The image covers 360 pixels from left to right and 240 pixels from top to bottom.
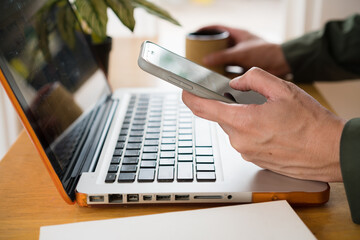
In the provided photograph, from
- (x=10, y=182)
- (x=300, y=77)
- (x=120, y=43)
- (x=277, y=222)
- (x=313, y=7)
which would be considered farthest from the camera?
(x=313, y=7)

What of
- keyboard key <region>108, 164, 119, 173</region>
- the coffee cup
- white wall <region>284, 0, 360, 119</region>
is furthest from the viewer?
white wall <region>284, 0, 360, 119</region>

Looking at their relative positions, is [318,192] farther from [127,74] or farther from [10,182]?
[127,74]

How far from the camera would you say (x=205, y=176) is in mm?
508

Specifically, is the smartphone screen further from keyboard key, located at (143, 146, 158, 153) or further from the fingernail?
the fingernail

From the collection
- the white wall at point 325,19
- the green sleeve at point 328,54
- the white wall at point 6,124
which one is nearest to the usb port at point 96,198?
the green sleeve at point 328,54

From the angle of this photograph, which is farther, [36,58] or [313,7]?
[313,7]

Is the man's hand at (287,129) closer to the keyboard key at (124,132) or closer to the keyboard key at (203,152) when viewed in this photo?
the keyboard key at (203,152)

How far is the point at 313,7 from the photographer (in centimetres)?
172

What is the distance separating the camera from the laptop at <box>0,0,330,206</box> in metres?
0.48

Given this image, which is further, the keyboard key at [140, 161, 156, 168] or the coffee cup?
the coffee cup

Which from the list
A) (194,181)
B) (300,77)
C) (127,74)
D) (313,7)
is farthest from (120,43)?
(313,7)

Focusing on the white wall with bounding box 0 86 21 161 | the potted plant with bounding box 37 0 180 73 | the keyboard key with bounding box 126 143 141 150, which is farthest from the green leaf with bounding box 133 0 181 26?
the white wall with bounding box 0 86 21 161

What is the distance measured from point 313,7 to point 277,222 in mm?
1497

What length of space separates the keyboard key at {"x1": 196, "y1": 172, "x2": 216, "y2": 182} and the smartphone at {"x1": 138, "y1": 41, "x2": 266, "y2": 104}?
10cm
